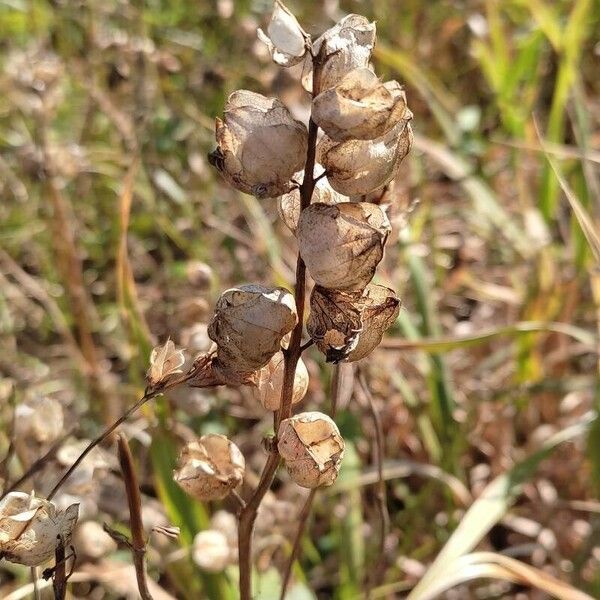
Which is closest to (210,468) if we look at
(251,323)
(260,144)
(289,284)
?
(251,323)

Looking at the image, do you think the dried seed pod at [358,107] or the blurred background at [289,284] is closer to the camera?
the dried seed pod at [358,107]

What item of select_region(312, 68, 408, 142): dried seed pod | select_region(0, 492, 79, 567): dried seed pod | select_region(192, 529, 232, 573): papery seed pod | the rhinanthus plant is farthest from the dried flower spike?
select_region(192, 529, 232, 573): papery seed pod

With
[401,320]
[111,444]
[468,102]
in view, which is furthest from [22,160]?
[468,102]

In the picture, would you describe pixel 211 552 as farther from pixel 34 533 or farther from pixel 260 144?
pixel 260 144

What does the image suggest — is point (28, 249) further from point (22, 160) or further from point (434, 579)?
point (434, 579)

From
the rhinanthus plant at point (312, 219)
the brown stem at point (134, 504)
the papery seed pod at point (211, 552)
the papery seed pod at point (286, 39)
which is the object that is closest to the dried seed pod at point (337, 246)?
the rhinanthus plant at point (312, 219)

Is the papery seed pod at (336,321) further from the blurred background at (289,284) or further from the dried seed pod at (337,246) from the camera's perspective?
the blurred background at (289,284)

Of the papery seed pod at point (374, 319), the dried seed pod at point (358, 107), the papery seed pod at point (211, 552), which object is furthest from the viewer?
the papery seed pod at point (211, 552)

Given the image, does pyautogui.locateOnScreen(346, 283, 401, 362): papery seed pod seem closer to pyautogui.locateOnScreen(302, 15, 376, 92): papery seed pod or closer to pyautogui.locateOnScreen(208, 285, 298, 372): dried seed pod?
pyautogui.locateOnScreen(208, 285, 298, 372): dried seed pod
